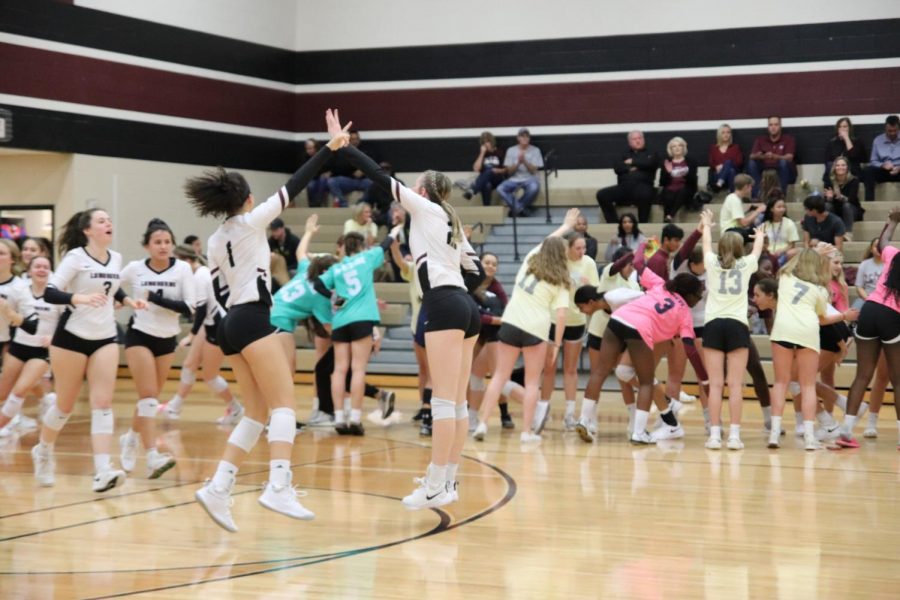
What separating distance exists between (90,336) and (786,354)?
17.7 feet

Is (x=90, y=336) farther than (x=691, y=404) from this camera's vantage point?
No

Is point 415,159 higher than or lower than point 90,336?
higher

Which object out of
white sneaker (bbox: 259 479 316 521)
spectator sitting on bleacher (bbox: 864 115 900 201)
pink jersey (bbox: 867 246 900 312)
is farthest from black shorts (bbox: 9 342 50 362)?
spectator sitting on bleacher (bbox: 864 115 900 201)

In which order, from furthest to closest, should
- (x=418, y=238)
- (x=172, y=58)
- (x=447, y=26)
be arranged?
(x=447, y=26) < (x=172, y=58) < (x=418, y=238)

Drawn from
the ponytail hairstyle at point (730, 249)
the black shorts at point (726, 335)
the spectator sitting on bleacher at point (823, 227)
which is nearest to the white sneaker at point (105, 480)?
the black shorts at point (726, 335)

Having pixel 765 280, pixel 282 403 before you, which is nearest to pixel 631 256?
pixel 765 280

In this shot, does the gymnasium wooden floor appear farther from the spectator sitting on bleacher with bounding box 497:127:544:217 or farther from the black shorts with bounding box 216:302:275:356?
the spectator sitting on bleacher with bounding box 497:127:544:217

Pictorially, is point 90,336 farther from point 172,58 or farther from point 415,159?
point 415,159

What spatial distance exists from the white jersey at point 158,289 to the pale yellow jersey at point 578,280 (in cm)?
372

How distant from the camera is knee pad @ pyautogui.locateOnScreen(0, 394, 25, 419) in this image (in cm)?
905

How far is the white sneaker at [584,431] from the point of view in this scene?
9.45 m

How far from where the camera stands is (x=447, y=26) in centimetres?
1880

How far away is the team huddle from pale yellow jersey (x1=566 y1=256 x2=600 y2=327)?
0.02 m

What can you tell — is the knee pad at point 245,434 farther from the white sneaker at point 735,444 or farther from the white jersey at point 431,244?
the white sneaker at point 735,444
